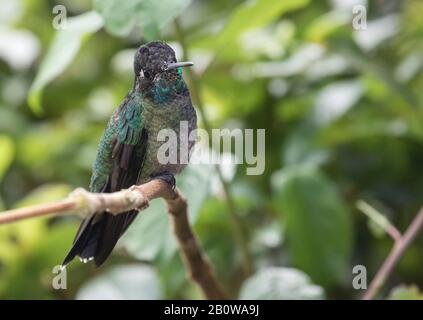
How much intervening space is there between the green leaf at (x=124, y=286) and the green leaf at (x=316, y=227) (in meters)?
0.38

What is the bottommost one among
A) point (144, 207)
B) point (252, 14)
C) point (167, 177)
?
point (144, 207)

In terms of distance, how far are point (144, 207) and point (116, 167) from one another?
182 mm

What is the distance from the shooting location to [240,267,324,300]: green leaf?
1334 millimetres

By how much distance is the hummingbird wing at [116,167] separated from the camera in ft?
2.65

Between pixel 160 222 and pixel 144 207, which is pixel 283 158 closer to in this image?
pixel 160 222

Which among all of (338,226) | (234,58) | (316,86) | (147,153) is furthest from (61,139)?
(147,153)

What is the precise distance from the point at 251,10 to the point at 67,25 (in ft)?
Result: 1.19

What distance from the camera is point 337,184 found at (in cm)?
193

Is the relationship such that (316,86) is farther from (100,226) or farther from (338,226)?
(100,226)

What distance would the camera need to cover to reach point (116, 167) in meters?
0.87

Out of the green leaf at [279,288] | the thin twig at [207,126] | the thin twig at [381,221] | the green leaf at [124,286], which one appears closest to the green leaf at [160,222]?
the thin twig at [207,126]

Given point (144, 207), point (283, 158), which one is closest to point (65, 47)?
point (144, 207)

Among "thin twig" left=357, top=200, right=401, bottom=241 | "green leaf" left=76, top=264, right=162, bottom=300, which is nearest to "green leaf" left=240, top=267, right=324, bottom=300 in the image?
"thin twig" left=357, top=200, right=401, bottom=241

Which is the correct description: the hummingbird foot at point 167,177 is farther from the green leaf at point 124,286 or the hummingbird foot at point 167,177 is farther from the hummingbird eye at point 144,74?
the green leaf at point 124,286
